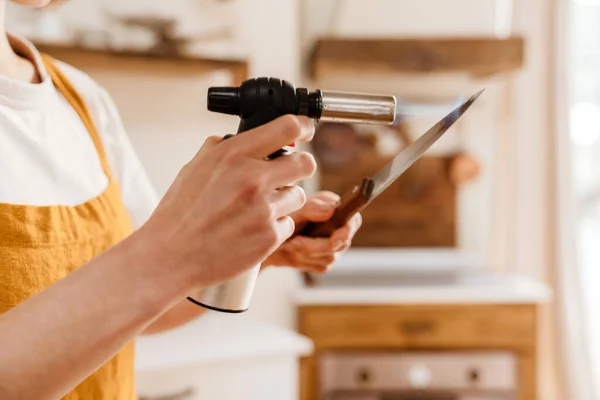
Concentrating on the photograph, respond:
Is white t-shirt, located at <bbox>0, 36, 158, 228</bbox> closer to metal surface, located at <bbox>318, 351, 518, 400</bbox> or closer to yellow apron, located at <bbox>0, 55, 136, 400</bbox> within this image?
yellow apron, located at <bbox>0, 55, 136, 400</bbox>

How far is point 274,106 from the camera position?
16.8 inches

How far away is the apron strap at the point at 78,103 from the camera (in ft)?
2.42

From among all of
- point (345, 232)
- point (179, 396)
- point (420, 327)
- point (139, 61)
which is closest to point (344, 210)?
point (345, 232)

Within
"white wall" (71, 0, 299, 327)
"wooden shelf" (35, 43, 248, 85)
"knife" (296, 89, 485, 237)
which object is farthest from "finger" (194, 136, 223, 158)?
"white wall" (71, 0, 299, 327)

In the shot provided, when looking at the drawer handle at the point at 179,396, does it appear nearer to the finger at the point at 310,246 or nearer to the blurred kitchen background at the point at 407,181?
the blurred kitchen background at the point at 407,181

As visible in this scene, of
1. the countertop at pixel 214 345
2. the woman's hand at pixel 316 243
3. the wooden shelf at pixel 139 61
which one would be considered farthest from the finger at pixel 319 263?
the wooden shelf at pixel 139 61

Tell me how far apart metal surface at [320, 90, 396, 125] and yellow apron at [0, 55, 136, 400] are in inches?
13.3

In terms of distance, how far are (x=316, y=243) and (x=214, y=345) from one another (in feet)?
2.36

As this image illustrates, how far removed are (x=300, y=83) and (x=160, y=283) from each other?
1.82 meters

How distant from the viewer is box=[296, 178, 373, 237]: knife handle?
0.56m

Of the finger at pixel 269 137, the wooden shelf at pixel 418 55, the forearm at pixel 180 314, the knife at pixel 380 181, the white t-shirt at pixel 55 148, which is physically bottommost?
the forearm at pixel 180 314

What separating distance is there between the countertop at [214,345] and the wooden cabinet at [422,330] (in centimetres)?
25

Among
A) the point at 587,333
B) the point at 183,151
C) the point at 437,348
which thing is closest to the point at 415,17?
the point at 183,151

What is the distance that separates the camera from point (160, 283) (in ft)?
1.26
